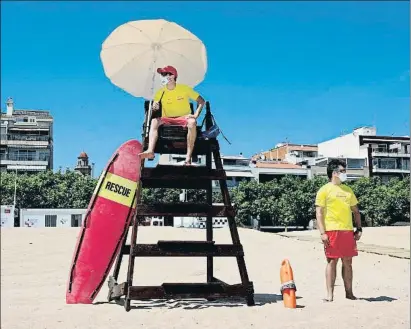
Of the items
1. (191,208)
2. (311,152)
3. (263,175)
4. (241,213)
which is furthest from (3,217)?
(311,152)

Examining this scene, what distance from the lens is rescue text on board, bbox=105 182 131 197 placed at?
7.74 metres

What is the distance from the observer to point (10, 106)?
98.3 metres

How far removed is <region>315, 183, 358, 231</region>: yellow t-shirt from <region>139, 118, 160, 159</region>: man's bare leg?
2.29 metres

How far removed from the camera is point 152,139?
7.10 metres

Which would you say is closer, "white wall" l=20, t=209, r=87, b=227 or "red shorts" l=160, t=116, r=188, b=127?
"red shorts" l=160, t=116, r=188, b=127

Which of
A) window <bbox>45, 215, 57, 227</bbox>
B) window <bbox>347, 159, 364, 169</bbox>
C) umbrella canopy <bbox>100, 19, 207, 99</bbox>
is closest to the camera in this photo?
umbrella canopy <bbox>100, 19, 207, 99</bbox>

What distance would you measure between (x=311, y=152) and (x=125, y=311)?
101 metres

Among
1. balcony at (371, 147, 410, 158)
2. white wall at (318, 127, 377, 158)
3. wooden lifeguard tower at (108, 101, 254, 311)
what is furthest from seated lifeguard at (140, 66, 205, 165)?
white wall at (318, 127, 377, 158)

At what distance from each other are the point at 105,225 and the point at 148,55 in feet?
8.69

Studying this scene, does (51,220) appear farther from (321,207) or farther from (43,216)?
(321,207)

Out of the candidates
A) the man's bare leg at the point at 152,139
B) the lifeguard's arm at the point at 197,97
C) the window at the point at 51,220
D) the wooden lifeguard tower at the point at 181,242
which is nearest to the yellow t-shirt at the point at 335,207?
the wooden lifeguard tower at the point at 181,242

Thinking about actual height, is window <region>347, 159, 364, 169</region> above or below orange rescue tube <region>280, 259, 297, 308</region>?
above

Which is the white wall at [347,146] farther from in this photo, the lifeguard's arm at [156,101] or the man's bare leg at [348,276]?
the lifeguard's arm at [156,101]

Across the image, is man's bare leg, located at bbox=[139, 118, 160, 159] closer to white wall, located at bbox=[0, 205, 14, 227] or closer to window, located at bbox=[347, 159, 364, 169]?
white wall, located at bbox=[0, 205, 14, 227]
